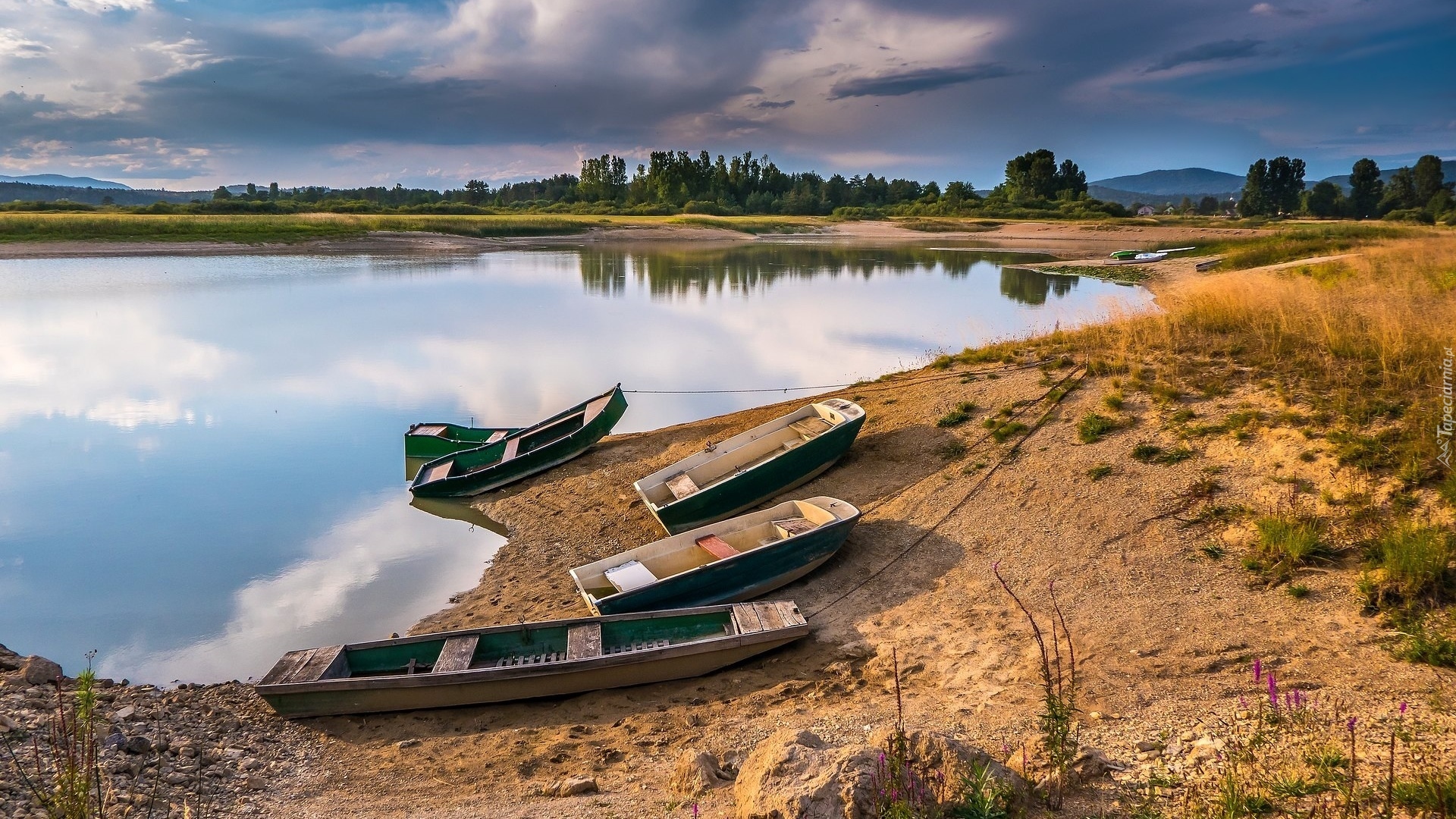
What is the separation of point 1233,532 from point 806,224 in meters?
103

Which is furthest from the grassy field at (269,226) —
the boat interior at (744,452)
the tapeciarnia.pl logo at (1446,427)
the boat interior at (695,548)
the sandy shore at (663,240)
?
the tapeciarnia.pl logo at (1446,427)

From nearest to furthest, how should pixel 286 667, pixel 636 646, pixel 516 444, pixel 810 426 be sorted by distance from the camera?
pixel 286 667 < pixel 636 646 < pixel 810 426 < pixel 516 444

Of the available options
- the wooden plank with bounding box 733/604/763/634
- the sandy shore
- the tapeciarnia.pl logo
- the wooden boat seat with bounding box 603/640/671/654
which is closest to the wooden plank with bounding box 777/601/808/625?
the wooden plank with bounding box 733/604/763/634

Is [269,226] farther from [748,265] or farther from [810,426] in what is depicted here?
[810,426]

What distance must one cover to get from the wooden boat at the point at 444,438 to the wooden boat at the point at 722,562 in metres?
7.19

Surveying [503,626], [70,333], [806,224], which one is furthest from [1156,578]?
[806,224]

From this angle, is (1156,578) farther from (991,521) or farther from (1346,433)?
(1346,433)

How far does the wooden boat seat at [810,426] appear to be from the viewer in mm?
15164

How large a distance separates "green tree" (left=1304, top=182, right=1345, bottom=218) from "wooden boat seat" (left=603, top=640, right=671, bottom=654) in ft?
425

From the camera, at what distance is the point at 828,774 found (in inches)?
200

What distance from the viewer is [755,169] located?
149m

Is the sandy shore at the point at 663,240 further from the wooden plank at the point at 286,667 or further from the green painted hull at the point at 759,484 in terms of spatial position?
the wooden plank at the point at 286,667

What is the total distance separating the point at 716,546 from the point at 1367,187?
129443mm

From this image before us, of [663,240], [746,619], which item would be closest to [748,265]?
[663,240]
